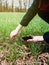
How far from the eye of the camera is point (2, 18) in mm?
2133

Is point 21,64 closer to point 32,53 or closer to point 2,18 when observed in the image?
point 32,53

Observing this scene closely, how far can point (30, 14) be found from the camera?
1.98m

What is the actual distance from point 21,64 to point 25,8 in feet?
0.88

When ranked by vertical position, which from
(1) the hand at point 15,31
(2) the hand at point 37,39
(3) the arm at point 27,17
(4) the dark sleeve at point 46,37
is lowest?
(2) the hand at point 37,39

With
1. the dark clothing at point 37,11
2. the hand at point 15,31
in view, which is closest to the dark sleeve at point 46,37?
the dark clothing at point 37,11

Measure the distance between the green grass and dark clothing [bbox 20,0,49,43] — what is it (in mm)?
77

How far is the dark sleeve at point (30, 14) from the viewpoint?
1.97 meters

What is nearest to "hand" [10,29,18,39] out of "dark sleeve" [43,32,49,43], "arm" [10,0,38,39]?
"arm" [10,0,38,39]

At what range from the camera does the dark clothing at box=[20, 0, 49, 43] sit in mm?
1945

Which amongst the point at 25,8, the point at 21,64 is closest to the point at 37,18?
the point at 25,8

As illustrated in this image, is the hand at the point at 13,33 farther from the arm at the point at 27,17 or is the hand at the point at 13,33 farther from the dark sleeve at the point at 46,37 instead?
the dark sleeve at the point at 46,37

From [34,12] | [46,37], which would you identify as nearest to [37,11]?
[34,12]

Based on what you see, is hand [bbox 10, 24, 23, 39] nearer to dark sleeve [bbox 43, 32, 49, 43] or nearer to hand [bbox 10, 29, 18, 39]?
hand [bbox 10, 29, 18, 39]

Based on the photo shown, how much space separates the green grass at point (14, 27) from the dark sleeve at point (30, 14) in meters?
0.08
